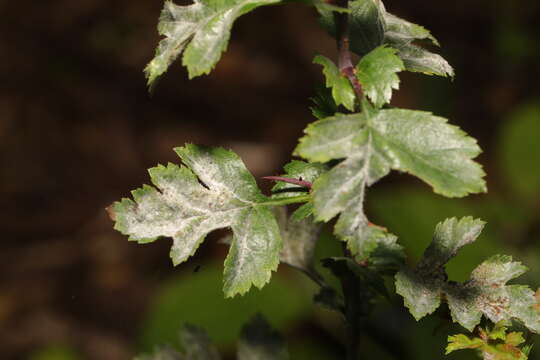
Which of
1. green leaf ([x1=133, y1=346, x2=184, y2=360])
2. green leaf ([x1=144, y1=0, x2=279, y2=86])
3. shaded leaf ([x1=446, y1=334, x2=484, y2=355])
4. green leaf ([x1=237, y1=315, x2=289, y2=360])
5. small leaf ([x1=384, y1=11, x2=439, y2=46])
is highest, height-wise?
green leaf ([x1=144, y1=0, x2=279, y2=86])

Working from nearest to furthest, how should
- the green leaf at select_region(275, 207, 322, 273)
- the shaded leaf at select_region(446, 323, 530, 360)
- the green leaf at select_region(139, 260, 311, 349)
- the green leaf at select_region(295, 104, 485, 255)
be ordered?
the green leaf at select_region(295, 104, 485, 255), the shaded leaf at select_region(446, 323, 530, 360), the green leaf at select_region(275, 207, 322, 273), the green leaf at select_region(139, 260, 311, 349)

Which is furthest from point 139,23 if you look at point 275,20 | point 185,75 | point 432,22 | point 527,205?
point 527,205

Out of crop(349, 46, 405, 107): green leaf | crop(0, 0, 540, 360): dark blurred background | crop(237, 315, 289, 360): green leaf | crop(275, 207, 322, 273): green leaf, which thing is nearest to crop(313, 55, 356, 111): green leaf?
crop(349, 46, 405, 107): green leaf

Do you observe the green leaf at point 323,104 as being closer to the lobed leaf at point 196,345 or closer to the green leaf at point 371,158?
the green leaf at point 371,158

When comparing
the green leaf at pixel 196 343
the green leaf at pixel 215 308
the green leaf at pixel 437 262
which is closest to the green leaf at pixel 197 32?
the green leaf at pixel 437 262

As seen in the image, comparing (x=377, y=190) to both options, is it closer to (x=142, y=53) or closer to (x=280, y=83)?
(x=280, y=83)

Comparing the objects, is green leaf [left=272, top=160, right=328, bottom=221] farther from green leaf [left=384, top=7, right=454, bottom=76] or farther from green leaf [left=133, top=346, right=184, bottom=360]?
green leaf [left=133, top=346, right=184, bottom=360]

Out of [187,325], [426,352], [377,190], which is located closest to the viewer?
[187,325]

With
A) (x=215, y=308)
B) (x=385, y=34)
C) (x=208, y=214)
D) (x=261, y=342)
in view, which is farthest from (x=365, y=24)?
(x=215, y=308)
